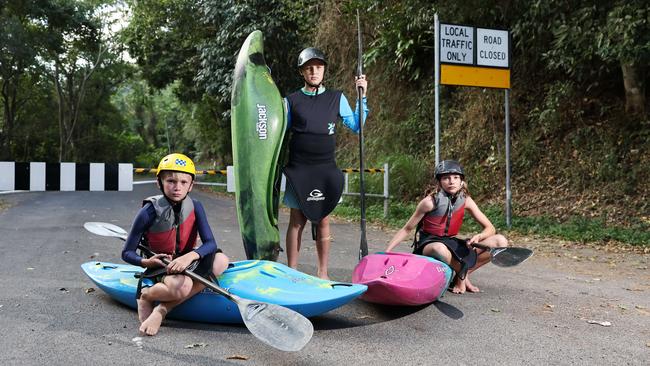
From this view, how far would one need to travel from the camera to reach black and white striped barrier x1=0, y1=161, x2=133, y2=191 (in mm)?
7875

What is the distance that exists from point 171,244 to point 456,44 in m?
5.99

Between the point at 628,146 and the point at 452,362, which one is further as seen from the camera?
the point at 628,146

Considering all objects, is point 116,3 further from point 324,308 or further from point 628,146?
point 324,308

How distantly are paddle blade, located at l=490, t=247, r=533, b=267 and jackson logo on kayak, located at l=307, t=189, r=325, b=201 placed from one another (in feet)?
4.32

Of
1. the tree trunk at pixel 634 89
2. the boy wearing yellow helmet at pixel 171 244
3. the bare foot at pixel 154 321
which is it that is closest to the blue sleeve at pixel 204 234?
the boy wearing yellow helmet at pixel 171 244

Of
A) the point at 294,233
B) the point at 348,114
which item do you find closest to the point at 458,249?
the point at 294,233

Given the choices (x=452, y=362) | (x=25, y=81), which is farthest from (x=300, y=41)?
(x=25, y=81)

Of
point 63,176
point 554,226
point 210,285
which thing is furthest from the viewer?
point 554,226

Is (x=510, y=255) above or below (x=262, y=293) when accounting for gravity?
above

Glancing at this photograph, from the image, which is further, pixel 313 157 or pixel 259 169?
pixel 259 169

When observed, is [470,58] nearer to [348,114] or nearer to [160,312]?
[348,114]

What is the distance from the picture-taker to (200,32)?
1834 centimetres

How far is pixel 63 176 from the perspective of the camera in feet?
26.4

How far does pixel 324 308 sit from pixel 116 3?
80.9ft
